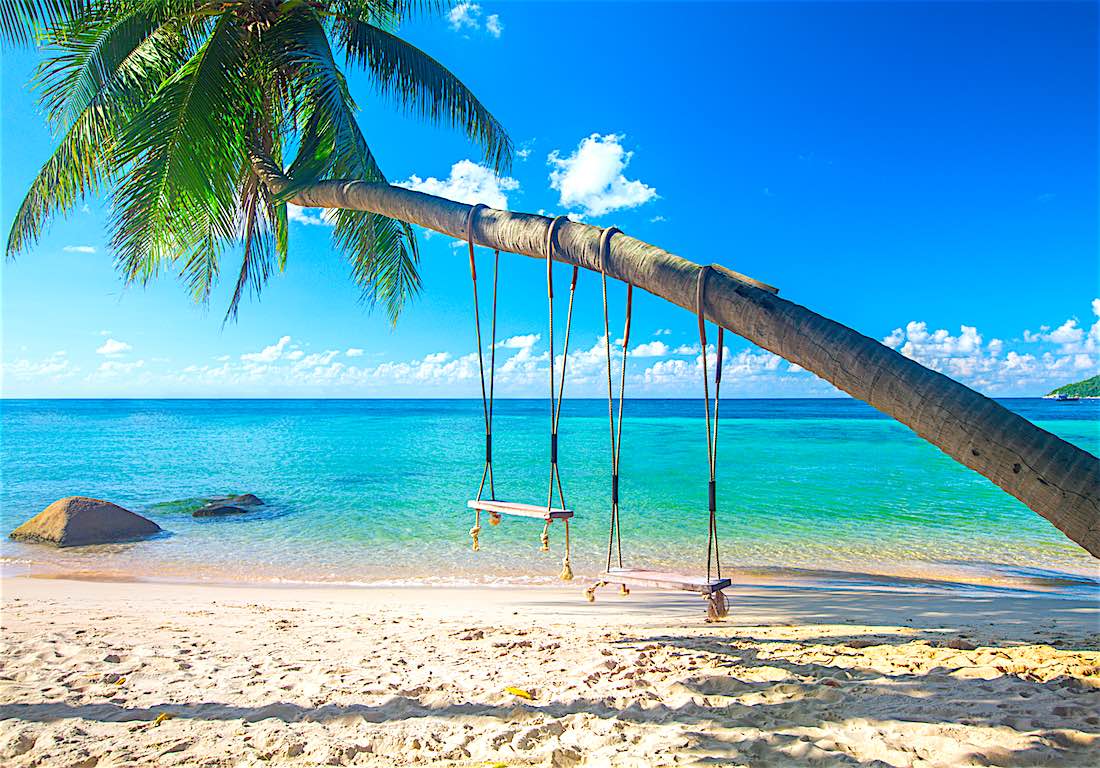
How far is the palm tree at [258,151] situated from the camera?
3035mm

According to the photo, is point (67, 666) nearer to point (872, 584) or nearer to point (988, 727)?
point (988, 727)

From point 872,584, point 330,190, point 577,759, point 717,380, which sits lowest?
point 872,584

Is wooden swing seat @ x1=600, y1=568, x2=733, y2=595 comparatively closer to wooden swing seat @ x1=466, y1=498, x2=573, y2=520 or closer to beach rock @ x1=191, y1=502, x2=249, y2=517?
wooden swing seat @ x1=466, y1=498, x2=573, y2=520

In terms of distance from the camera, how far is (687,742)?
2.90 meters

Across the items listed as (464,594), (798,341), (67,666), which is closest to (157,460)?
(464,594)

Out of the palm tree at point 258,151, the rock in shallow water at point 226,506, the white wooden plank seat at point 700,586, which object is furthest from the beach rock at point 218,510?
the white wooden plank seat at point 700,586

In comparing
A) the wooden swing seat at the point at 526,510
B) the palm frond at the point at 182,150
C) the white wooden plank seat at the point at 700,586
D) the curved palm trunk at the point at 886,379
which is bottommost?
the white wooden plank seat at the point at 700,586

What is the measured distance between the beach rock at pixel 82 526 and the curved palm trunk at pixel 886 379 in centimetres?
909

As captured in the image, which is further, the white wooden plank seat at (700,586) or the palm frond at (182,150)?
the palm frond at (182,150)

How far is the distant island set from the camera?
8000cm

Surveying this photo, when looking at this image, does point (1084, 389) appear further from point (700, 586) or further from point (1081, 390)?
point (700, 586)

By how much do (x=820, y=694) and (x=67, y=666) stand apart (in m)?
4.14

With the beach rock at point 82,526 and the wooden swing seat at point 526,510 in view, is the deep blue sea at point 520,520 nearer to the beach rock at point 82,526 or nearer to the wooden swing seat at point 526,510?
the beach rock at point 82,526

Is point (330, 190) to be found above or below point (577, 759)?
above
